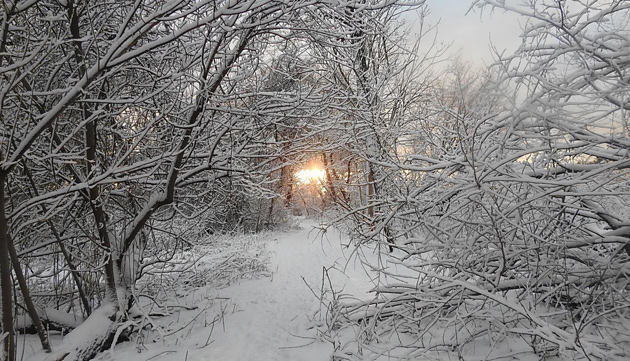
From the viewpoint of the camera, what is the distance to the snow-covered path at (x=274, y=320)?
390 cm

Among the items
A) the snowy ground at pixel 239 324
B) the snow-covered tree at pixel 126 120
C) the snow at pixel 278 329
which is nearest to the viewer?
the snow at pixel 278 329

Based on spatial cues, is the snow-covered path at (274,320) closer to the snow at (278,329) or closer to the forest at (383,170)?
the snow at (278,329)

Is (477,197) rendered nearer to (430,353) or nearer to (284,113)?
(430,353)

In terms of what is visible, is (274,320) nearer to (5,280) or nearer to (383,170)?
(383,170)

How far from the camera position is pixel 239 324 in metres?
4.81

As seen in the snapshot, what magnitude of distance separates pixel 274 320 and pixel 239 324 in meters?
0.57

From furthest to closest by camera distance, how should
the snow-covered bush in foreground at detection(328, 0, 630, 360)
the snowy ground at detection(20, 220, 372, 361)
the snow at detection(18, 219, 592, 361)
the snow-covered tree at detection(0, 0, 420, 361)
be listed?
1. the snowy ground at detection(20, 220, 372, 361)
2. the snow-covered tree at detection(0, 0, 420, 361)
3. the snow at detection(18, 219, 592, 361)
4. the snow-covered bush in foreground at detection(328, 0, 630, 360)

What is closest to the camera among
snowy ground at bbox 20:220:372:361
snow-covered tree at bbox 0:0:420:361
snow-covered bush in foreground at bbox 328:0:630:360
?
snow-covered bush in foreground at bbox 328:0:630:360

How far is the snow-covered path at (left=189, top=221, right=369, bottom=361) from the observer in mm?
3904

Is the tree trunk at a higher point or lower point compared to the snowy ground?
higher

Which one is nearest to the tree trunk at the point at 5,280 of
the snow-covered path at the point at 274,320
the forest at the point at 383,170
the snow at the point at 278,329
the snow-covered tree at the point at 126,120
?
the forest at the point at 383,170

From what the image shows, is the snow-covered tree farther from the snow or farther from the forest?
the snow

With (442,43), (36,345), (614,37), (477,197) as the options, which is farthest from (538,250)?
(442,43)

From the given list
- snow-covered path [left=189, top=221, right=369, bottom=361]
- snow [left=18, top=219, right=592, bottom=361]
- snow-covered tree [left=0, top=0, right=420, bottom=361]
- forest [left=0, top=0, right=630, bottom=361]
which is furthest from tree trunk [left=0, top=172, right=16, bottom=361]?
snow-covered path [left=189, top=221, right=369, bottom=361]
